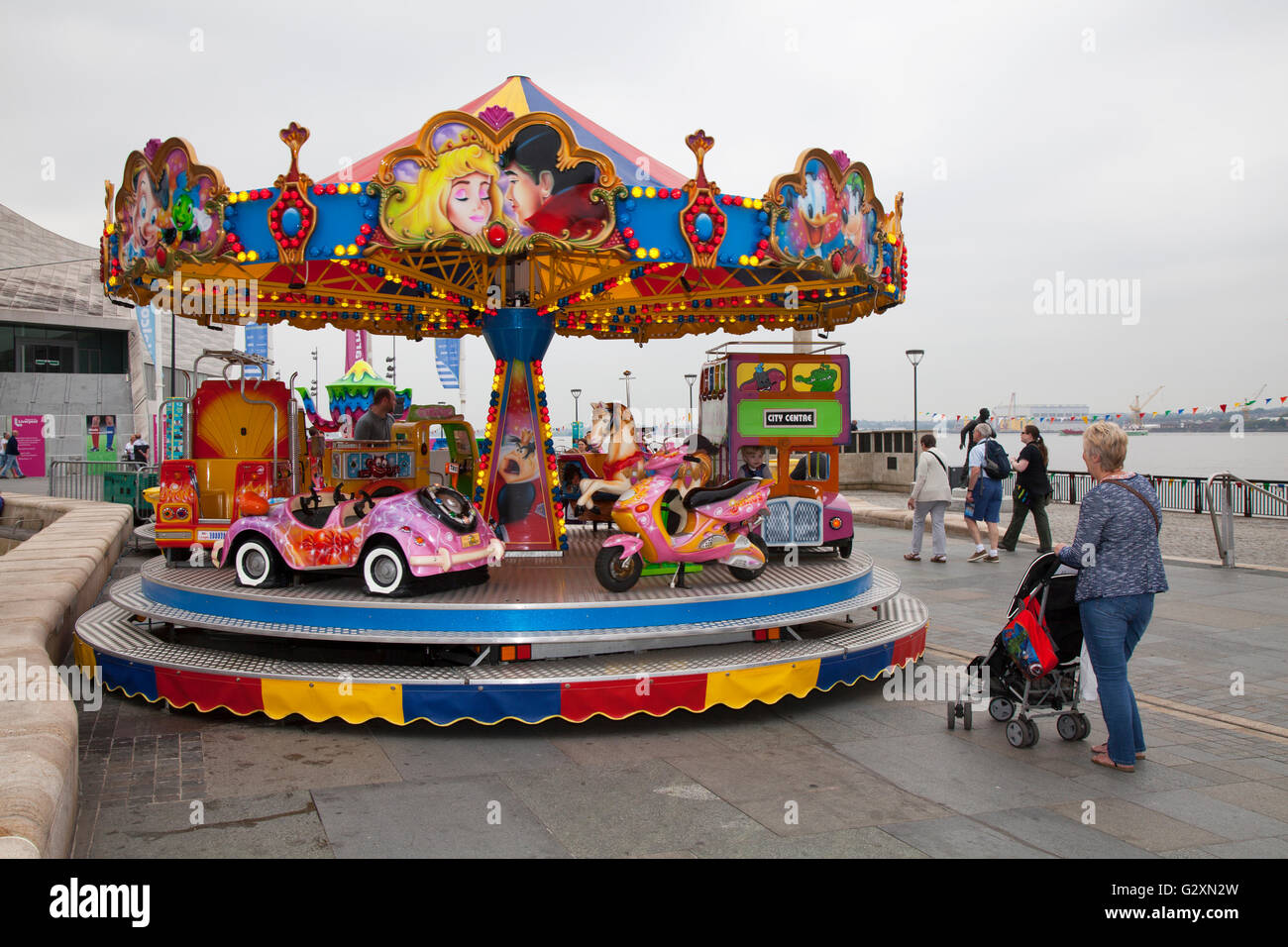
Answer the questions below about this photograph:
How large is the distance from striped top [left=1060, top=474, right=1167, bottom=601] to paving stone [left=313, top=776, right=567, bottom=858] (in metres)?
2.72

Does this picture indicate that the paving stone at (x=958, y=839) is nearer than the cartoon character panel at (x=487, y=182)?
Yes

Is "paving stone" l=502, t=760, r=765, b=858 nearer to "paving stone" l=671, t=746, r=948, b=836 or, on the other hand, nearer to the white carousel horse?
"paving stone" l=671, t=746, r=948, b=836

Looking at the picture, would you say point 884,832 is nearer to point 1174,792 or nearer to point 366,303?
point 1174,792

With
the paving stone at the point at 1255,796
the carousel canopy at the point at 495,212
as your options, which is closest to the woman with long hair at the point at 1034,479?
the carousel canopy at the point at 495,212

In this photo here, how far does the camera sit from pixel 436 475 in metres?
11.6

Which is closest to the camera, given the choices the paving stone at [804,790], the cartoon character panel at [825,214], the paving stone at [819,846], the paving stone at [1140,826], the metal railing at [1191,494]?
the paving stone at [819,846]

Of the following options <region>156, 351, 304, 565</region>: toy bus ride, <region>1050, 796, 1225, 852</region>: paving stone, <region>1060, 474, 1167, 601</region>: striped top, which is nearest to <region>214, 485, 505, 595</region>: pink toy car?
<region>156, 351, 304, 565</region>: toy bus ride

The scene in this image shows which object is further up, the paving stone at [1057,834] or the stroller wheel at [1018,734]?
the stroller wheel at [1018,734]

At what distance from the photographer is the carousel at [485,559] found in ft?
20.2

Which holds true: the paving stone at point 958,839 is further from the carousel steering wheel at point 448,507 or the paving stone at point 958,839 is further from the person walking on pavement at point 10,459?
the person walking on pavement at point 10,459

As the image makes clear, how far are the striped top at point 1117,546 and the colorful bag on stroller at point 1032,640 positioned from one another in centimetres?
40

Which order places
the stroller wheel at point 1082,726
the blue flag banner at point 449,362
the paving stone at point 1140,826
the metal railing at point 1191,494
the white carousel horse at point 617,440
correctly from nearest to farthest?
the paving stone at point 1140,826, the stroller wheel at point 1082,726, the white carousel horse at point 617,440, the metal railing at point 1191,494, the blue flag banner at point 449,362

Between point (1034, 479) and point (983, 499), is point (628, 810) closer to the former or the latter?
point (1034, 479)

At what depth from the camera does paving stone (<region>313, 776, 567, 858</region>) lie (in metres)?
4.18
